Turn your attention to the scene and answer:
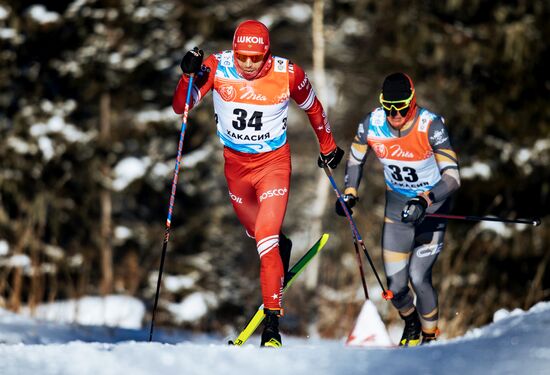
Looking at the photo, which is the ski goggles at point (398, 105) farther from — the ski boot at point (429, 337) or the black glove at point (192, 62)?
the ski boot at point (429, 337)

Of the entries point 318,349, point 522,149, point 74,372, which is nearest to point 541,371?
Result: point 318,349

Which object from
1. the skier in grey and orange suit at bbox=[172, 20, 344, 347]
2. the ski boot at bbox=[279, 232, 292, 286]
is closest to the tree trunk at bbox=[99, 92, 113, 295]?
the ski boot at bbox=[279, 232, 292, 286]

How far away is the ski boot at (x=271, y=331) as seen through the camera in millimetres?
5516

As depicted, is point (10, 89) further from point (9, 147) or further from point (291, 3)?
point (291, 3)

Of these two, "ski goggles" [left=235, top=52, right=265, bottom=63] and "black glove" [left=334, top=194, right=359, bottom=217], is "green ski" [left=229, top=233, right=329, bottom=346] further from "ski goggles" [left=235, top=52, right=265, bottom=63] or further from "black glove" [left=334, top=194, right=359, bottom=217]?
"ski goggles" [left=235, top=52, right=265, bottom=63]

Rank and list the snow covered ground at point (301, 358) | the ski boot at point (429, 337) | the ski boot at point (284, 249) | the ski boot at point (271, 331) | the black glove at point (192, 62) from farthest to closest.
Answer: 1. the ski boot at point (429, 337)
2. the ski boot at point (284, 249)
3. the black glove at point (192, 62)
4. the ski boot at point (271, 331)
5. the snow covered ground at point (301, 358)

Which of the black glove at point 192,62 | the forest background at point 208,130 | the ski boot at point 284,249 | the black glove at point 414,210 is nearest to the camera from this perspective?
the black glove at point 192,62

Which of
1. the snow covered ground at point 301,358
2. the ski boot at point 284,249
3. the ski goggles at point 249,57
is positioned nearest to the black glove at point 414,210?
the ski boot at point 284,249

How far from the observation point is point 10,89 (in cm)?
1748

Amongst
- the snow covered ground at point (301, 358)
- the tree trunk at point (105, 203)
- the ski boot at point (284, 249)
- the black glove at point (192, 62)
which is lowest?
the tree trunk at point (105, 203)

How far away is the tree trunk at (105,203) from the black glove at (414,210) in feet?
40.2

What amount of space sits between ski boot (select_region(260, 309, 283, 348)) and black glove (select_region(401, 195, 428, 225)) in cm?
107

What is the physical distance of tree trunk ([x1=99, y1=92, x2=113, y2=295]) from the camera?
700 inches

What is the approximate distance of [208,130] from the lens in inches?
745
